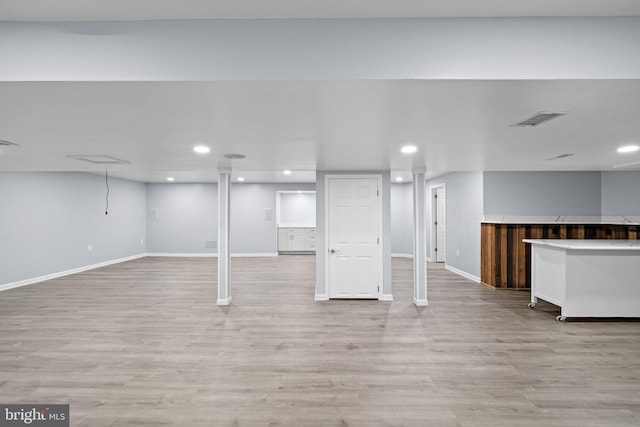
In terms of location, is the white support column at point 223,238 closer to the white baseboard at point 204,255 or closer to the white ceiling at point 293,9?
the white ceiling at point 293,9

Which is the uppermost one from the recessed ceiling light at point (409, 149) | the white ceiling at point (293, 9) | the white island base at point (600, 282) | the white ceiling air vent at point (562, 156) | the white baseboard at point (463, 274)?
the white ceiling at point (293, 9)

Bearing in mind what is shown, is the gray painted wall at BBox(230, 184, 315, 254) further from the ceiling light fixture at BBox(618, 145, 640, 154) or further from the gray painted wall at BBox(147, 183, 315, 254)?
the ceiling light fixture at BBox(618, 145, 640, 154)

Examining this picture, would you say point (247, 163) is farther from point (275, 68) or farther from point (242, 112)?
point (275, 68)

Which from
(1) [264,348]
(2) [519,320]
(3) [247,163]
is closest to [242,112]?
(1) [264,348]

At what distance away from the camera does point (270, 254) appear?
1073cm

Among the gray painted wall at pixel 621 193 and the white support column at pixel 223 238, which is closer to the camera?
the white support column at pixel 223 238

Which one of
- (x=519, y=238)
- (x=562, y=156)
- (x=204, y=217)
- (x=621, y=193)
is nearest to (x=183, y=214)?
(x=204, y=217)

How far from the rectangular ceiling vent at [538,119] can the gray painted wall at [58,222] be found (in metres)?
8.14

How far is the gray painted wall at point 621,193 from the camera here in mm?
6355

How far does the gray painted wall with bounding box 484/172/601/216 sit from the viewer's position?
6.59m

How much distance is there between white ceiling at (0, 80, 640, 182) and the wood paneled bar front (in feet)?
6.55

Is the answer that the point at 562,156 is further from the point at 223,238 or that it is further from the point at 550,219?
the point at 223,238

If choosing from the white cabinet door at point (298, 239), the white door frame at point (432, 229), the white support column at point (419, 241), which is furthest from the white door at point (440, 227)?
the white support column at point (419, 241)

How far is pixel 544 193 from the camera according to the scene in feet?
21.6
